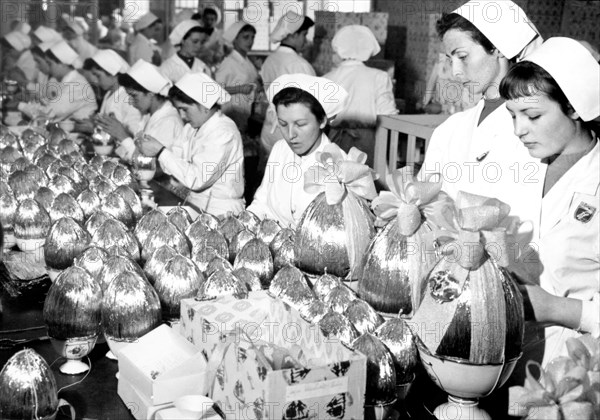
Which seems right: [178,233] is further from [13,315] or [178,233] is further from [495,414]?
[495,414]

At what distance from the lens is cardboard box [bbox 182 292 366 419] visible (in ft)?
3.54

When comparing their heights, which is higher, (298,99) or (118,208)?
(298,99)

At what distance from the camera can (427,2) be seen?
20.1 feet

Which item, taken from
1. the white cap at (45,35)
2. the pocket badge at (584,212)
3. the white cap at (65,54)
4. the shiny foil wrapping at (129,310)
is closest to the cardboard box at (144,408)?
the shiny foil wrapping at (129,310)

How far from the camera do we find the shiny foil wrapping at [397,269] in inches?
58.2

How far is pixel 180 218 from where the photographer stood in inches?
81.7

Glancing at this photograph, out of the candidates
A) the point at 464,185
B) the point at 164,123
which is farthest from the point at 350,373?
the point at 164,123

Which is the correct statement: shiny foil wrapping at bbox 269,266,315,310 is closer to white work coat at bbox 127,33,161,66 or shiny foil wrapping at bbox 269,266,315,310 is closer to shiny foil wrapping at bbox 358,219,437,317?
shiny foil wrapping at bbox 358,219,437,317

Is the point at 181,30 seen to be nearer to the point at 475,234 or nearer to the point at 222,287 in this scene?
the point at 222,287

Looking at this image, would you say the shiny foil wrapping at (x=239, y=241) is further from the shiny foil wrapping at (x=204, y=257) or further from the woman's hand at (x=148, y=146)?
the woman's hand at (x=148, y=146)

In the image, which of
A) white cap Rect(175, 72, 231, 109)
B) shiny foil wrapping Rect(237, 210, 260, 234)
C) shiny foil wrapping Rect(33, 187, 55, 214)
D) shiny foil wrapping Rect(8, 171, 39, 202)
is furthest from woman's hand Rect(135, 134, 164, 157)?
shiny foil wrapping Rect(237, 210, 260, 234)

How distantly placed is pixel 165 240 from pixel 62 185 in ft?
2.33

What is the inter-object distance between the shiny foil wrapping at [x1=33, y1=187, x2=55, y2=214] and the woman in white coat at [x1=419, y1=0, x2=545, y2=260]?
1.12 metres

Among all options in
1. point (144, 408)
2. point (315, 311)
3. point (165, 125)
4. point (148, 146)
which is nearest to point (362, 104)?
point (165, 125)
